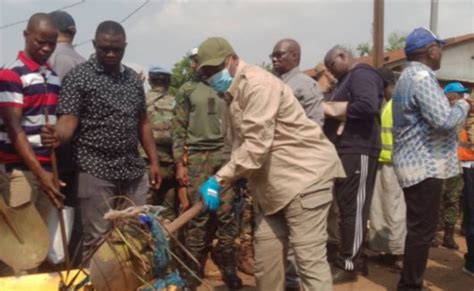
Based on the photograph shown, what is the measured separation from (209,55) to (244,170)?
723 mm

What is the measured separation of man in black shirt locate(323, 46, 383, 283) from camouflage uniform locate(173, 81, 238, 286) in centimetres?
95

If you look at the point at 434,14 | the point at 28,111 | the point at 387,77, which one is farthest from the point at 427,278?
the point at 434,14

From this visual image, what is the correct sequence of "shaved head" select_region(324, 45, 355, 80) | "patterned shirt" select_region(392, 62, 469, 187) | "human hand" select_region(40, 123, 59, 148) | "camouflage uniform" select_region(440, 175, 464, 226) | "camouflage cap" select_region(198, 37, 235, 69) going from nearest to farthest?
1. "camouflage cap" select_region(198, 37, 235, 69)
2. "human hand" select_region(40, 123, 59, 148)
3. "patterned shirt" select_region(392, 62, 469, 187)
4. "shaved head" select_region(324, 45, 355, 80)
5. "camouflage uniform" select_region(440, 175, 464, 226)

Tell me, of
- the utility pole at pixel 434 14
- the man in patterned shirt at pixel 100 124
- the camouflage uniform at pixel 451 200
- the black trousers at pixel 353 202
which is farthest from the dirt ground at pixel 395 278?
the utility pole at pixel 434 14

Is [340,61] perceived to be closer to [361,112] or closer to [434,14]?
[361,112]

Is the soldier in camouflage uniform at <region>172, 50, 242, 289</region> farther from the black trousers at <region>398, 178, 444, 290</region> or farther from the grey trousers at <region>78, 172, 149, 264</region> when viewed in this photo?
the black trousers at <region>398, 178, 444, 290</region>

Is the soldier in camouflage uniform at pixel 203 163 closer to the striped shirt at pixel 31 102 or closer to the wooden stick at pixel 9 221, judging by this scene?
the striped shirt at pixel 31 102

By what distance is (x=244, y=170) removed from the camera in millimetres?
3807

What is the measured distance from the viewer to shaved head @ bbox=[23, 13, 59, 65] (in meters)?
4.31

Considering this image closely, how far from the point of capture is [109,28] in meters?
4.39

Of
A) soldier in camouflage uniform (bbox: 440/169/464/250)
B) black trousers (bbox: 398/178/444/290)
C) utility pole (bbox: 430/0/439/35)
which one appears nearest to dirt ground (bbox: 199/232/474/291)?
soldier in camouflage uniform (bbox: 440/169/464/250)

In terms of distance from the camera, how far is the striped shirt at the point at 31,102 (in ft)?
14.0

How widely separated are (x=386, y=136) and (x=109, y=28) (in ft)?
10.2

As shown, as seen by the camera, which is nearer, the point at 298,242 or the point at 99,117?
the point at 298,242
